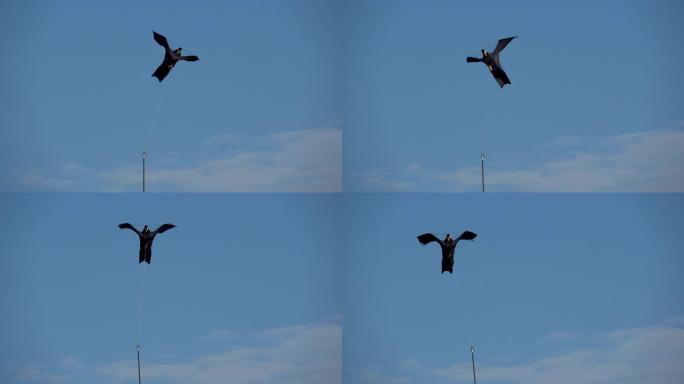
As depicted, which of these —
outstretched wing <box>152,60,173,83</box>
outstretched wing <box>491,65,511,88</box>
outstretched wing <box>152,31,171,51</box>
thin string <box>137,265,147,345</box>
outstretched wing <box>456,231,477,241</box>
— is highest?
outstretched wing <box>152,31,171,51</box>

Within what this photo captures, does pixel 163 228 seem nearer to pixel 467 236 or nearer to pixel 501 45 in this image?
pixel 467 236

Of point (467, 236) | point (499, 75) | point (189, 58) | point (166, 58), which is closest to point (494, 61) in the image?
point (499, 75)

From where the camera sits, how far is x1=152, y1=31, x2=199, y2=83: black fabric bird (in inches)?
167

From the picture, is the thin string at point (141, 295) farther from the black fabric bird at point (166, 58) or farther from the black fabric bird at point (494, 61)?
the black fabric bird at point (494, 61)

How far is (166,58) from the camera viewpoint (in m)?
4.32

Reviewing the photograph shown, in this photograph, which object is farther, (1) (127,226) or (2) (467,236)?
(2) (467,236)

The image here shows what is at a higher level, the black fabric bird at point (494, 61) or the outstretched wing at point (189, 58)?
the outstretched wing at point (189, 58)

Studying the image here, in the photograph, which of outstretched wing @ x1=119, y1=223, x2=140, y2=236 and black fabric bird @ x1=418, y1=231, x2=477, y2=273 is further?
black fabric bird @ x1=418, y1=231, x2=477, y2=273

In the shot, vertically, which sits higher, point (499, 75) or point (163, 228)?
point (499, 75)

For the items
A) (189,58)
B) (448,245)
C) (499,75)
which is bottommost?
(448,245)

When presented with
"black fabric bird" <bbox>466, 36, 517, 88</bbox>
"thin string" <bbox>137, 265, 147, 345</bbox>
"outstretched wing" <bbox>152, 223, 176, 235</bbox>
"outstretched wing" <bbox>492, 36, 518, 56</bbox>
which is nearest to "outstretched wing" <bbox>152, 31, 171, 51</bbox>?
"outstretched wing" <bbox>152, 223, 176, 235</bbox>

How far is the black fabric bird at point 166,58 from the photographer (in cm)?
425

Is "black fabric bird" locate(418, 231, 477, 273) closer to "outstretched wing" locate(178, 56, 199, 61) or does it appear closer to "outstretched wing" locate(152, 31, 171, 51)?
"outstretched wing" locate(178, 56, 199, 61)

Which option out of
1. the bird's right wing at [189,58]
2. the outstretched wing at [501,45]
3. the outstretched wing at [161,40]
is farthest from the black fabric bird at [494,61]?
the outstretched wing at [161,40]
